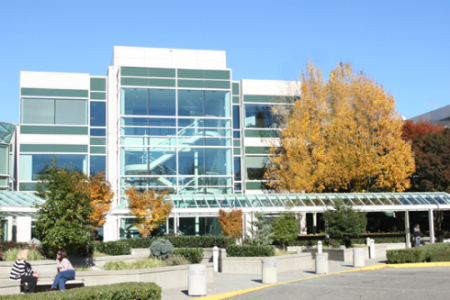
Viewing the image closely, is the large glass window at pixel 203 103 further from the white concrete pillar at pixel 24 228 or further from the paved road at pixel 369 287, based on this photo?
the paved road at pixel 369 287

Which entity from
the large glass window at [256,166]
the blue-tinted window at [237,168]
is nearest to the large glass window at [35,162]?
the blue-tinted window at [237,168]

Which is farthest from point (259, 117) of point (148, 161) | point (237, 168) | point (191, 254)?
point (191, 254)

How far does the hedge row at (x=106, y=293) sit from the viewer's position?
954 centimetres

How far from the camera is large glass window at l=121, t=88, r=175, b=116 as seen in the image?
34312 millimetres

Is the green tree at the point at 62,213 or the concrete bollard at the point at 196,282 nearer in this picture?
the concrete bollard at the point at 196,282

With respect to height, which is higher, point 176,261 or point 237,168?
point 237,168

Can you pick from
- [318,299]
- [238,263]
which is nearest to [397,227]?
[238,263]

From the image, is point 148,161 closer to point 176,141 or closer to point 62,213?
point 176,141

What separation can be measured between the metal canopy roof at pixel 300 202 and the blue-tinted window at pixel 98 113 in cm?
1023

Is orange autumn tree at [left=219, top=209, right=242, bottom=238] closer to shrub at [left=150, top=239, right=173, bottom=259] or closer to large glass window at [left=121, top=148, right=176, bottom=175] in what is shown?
large glass window at [left=121, top=148, right=176, bottom=175]

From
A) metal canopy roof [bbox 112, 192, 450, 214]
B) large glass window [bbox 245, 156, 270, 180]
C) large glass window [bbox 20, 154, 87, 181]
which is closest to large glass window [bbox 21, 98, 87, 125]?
large glass window [bbox 20, 154, 87, 181]

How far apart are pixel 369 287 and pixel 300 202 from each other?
16.9 meters

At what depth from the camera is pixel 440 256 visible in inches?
824

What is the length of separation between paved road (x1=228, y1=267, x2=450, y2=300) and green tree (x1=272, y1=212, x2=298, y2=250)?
9.38 meters
